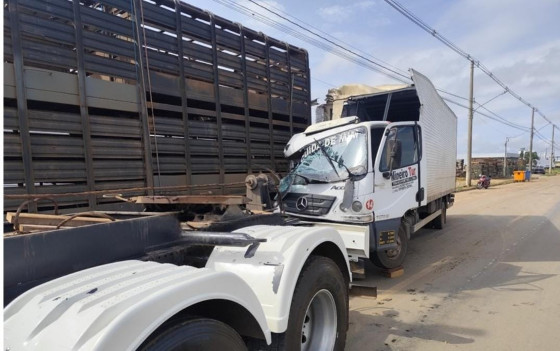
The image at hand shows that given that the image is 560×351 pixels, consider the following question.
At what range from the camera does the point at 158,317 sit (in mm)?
1399

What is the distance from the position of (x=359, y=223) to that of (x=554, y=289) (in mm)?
2684

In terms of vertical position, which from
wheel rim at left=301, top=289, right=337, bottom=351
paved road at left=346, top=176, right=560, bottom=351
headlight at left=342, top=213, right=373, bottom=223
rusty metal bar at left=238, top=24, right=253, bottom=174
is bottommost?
paved road at left=346, top=176, right=560, bottom=351

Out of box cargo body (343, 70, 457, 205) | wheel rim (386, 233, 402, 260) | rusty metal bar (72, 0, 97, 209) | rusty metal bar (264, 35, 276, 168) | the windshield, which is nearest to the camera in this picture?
rusty metal bar (72, 0, 97, 209)

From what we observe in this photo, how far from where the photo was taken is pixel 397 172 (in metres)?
5.60

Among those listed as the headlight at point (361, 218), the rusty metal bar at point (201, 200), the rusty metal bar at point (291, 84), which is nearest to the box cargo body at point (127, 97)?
the rusty metal bar at point (291, 84)

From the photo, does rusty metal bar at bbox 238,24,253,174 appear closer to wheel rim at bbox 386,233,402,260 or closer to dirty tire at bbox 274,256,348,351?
wheel rim at bbox 386,233,402,260

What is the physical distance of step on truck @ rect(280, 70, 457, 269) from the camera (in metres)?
5.10

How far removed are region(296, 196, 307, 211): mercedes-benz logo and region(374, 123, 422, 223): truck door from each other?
0.99 metres

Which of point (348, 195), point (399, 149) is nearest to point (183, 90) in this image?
point (348, 195)

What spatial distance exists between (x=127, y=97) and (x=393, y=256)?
4367 millimetres

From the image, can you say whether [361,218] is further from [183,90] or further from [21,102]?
[21,102]

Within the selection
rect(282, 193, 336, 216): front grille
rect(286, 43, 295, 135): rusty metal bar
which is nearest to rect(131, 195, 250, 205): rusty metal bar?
rect(282, 193, 336, 216): front grille

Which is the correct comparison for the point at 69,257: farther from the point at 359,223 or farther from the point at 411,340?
the point at 359,223

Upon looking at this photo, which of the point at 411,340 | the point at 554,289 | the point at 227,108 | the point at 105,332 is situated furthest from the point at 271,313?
the point at 554,289
